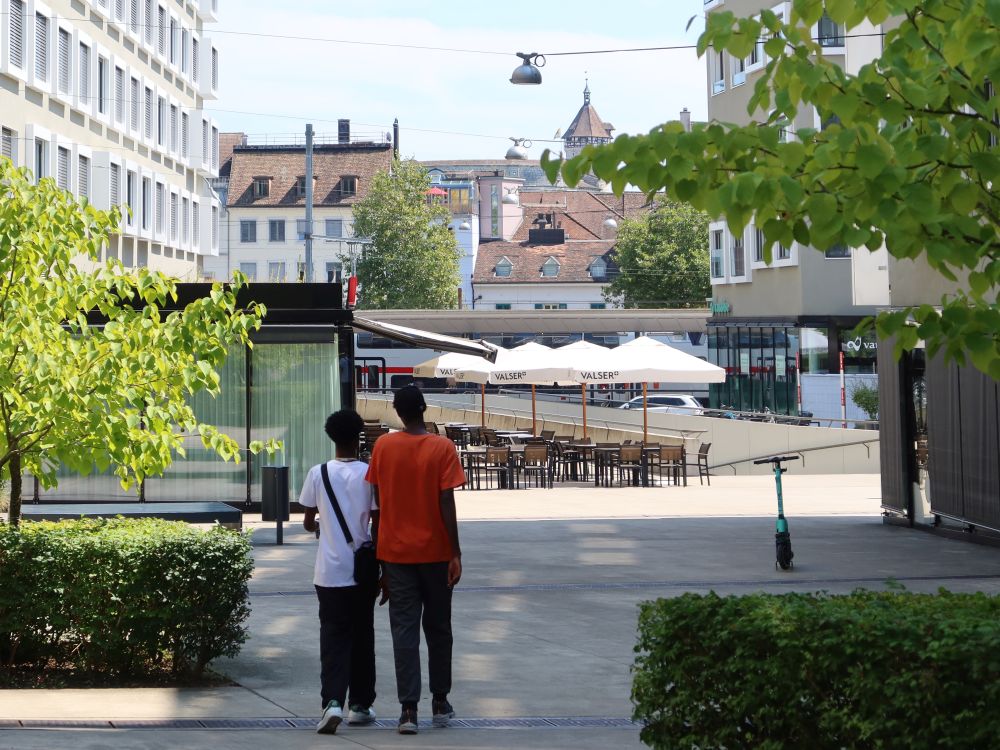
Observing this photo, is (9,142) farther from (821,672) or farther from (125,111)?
(821,672)

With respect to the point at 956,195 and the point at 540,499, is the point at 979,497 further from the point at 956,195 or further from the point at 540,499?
the point at 956,195

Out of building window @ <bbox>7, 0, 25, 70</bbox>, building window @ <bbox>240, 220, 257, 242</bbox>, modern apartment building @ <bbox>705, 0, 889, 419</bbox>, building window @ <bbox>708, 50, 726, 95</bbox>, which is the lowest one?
modern apartment building @ <bbox>705, 0, 889, 419</bbox>

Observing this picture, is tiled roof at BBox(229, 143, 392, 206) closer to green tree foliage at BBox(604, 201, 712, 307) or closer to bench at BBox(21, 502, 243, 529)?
green tree foliage at BBox(604, 201, 712, 307)

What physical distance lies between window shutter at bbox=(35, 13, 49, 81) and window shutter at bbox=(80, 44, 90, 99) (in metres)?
Answer: 2.66

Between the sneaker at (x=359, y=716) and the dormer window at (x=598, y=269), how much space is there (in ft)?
366

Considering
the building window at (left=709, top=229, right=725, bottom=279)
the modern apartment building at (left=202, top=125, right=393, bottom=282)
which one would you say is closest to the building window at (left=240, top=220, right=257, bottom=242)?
the modern apartment building at (left=202, top=125, right=393, bottom=282)

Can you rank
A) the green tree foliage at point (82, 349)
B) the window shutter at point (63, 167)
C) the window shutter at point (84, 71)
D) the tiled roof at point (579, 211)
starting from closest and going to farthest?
1. the green tree foliage at point (82, 349)
2. the window shutter at point (63, 167)
3. the window shutter at point (84, 71)
4. the tiled roof at point (579, 211)

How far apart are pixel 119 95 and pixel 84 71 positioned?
3.16 metres

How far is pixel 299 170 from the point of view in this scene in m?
107

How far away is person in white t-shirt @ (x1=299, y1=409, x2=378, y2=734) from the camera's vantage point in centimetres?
744

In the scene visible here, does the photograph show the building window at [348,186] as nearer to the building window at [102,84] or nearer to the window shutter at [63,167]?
the building window at [102,84]

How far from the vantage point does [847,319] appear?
48.2m

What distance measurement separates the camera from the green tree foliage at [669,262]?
300 ft

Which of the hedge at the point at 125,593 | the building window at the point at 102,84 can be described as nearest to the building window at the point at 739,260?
the building window at the point at 102,84
